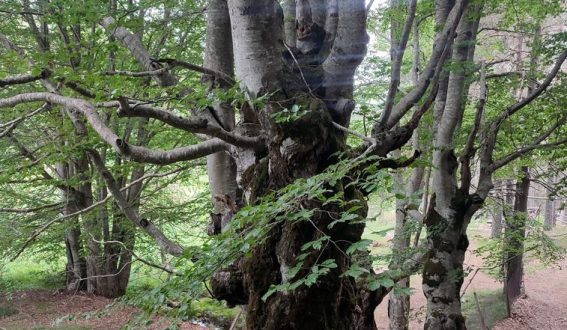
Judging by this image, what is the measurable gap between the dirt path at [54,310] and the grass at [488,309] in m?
6.60

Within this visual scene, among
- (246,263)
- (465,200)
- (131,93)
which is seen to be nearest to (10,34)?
(131,93)

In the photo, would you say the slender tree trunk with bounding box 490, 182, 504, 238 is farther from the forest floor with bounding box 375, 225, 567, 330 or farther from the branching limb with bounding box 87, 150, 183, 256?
the branching limb with bounding box 87, 150, 183, 256

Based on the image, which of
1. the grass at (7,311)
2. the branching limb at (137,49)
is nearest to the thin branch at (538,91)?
the branching limb at (137,49)

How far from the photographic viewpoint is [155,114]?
2.40 m

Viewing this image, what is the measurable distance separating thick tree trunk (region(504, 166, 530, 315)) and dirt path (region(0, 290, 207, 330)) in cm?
606

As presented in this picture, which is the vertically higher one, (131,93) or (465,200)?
(131,93)

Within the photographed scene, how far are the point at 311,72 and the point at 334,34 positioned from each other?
1.40 feet

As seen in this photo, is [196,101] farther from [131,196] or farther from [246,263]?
[131,196]

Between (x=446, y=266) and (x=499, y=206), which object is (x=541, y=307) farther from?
(x=446, y=266)

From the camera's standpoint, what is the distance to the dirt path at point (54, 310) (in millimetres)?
8531

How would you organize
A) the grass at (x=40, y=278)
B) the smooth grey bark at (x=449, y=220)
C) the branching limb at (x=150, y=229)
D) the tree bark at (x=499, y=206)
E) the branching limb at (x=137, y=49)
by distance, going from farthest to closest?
1. the grass at (x=40, y=278)
2. the tree bark at (x=499, y=206)
3. the smooth grey bark at (x=449, y=220)
4. the branching limb at (x=150, y=229)
5. the branching limb at (x=137, y=49)

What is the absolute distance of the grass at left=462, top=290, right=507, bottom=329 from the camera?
10.6 metres

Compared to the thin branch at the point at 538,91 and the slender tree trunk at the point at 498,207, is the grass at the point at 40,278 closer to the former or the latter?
the slender tree trunk at the point at 498,207

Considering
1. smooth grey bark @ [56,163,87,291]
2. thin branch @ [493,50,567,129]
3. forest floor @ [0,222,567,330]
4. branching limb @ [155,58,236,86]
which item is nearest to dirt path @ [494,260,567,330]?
forest floor @ [0,222,567,330]
